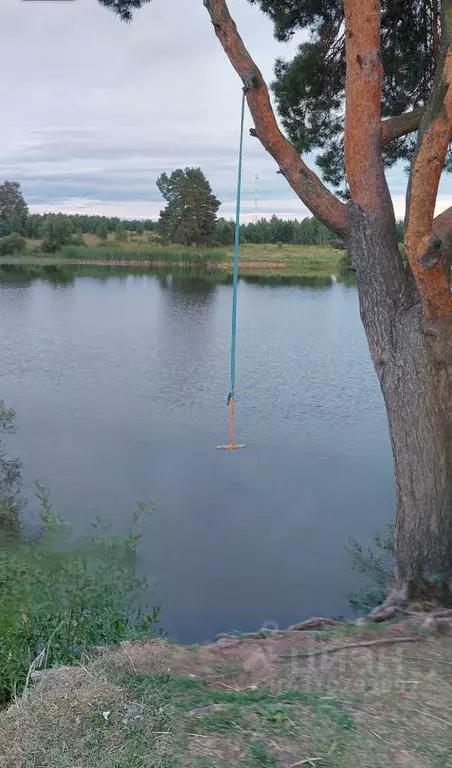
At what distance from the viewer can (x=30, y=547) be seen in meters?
5.80

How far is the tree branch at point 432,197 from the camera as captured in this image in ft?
12.5

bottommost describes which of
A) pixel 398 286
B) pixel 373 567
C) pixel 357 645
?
pixel 373 567

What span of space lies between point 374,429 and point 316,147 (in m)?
4.91

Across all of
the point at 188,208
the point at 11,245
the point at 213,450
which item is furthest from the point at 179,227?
the point at 213,450

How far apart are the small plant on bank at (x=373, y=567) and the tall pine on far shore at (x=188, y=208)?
3434cm

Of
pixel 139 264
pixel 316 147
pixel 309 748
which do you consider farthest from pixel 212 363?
pixel 139 264

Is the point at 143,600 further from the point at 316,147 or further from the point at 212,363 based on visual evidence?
the point at 212,363

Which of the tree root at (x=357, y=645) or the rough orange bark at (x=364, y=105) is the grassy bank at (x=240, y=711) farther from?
the rough orange bark at (x=364, y=105)

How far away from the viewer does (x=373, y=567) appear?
6.37 meters

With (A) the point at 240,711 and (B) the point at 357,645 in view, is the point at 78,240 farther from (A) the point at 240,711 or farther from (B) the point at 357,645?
(A) the point at 240,711

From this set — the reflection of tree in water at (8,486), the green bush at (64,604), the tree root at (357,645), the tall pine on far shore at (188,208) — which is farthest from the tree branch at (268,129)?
the tall pine on far shore at (188,208)

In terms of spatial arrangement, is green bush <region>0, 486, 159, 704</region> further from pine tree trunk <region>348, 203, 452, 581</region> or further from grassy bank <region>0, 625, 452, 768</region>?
pine tree trunk <region>348, 203, 452, 581</region>

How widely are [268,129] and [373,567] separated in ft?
12.6

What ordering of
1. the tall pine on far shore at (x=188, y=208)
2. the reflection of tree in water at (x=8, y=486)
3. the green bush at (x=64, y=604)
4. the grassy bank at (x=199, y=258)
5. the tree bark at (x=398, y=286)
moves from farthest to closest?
the tall pine on far shore at (x=188, y=208) < the grassy bank at (x=199, y=258) < the reflection of tree in water at (x=8, y=486) < the tree bark at (x=398, y=286) < the green bush at (x=64, y=604)
